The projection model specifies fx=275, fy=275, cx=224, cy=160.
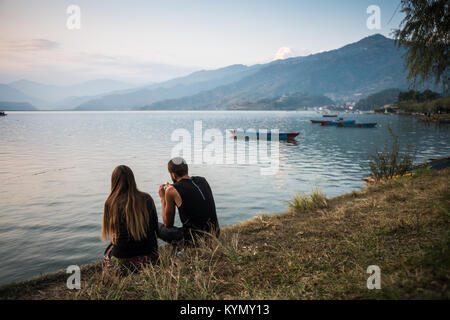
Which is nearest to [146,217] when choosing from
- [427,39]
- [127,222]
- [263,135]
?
[127,222]

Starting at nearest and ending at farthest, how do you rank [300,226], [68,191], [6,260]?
1. [300,226]
2. [6,260]
3. [68,191]

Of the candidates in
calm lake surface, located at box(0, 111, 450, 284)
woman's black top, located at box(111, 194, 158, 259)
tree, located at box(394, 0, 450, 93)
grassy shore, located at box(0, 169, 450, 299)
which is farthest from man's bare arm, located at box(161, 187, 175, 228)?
tree, located at box(394, 0, 450, 93)

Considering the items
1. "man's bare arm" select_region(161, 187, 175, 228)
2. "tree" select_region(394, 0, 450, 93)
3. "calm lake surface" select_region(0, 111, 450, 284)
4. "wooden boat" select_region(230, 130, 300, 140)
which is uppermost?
"tree" select_region(394, 0, 450, 93)

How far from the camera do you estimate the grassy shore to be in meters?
3.13

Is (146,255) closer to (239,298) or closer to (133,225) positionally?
(133,225)

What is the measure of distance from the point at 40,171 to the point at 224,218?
49.0 feet

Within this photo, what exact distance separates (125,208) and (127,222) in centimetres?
21

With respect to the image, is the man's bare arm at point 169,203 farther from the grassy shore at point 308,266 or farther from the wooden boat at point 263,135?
the wooden boat at point 263,135

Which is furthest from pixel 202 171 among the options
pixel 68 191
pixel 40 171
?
pixel 40 171

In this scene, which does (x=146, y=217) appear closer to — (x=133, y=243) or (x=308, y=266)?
(x=133, y=243)

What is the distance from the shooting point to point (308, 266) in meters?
3.96

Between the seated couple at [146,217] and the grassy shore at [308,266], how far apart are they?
0.96 ft

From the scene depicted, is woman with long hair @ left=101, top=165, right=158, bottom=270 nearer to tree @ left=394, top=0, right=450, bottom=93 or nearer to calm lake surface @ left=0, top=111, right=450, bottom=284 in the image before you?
calm lake surface @ left=0, top=111, right=450, bottom=284
